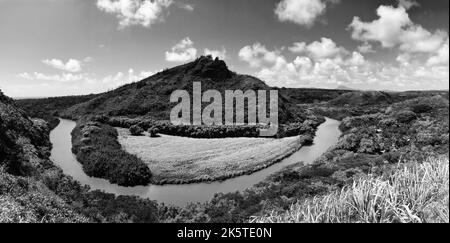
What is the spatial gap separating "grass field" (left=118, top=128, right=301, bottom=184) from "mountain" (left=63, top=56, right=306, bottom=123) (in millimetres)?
8946

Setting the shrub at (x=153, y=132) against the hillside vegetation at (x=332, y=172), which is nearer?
the hillside vegetation at (x=332, y=172)

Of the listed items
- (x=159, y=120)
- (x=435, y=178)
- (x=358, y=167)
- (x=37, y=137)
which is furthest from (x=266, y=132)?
(x=435, y=178)

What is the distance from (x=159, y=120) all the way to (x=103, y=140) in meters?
15.4

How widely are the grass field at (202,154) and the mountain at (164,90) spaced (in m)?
8.95

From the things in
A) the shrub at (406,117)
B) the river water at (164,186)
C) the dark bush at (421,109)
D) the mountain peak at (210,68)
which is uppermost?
the mountain peak at (210,68)

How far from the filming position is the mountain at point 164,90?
48625 millimetres

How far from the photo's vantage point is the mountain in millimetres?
48625

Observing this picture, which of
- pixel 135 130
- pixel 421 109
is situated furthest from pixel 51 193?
pixel 421 109

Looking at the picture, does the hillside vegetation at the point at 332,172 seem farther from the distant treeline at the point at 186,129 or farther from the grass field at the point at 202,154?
the distant treeline at the point at 186,129

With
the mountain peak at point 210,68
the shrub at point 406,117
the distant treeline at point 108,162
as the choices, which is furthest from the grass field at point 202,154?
the mountain peak at point 210,68

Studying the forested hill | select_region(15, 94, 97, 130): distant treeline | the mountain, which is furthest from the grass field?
select_region(15, 94, 97, 130): distant treeline

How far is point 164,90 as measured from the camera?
59.8 m

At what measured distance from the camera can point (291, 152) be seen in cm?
3809

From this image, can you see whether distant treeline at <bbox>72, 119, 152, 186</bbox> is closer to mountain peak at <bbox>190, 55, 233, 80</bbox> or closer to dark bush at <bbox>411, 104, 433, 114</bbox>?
dark bush at <bbox>411, 104, 433, 114</bbox>
